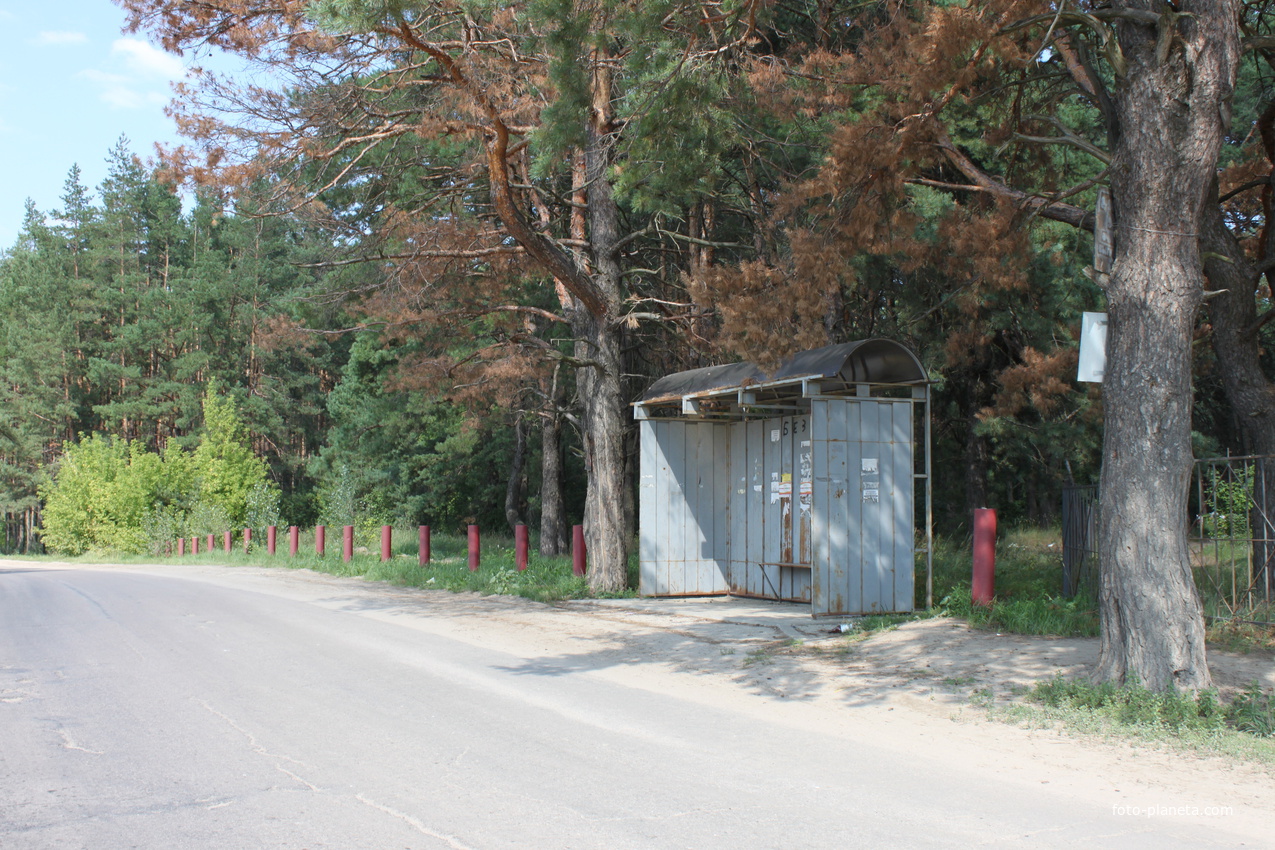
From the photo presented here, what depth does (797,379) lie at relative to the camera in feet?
39.4

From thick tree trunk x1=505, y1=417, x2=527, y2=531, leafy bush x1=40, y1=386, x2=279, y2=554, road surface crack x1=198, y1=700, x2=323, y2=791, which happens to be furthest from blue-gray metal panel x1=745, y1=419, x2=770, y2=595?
leafy bush x1=40, y1=386, x2=279, y2=554

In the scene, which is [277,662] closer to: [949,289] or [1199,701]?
[1199,701]

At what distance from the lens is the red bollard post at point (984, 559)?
11.3 meters

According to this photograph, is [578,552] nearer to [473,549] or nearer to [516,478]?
[473,549]

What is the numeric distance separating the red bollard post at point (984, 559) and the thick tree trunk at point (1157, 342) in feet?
12.0

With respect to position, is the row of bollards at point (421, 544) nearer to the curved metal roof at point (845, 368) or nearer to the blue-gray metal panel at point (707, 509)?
the blue-gray metal panel at point (707, 509)

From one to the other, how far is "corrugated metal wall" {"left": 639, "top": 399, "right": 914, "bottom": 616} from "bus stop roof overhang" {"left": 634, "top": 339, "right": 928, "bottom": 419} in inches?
12.8

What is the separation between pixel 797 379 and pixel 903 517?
223cm

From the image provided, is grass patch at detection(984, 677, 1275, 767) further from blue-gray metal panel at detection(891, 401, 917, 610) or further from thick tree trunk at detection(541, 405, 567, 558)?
thick tree trunk at detection(541, 405, 567, 558)

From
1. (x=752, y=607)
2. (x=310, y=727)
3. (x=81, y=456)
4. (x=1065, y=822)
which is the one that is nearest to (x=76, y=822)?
(x=310, y=727)

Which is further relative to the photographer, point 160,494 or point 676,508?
point 160,494

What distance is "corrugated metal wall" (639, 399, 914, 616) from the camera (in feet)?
39.1

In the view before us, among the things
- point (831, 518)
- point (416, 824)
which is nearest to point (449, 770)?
point (416, 824)

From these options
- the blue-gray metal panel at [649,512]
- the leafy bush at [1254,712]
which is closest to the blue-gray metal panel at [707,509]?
the blue-gray metal panel at [649,512]
